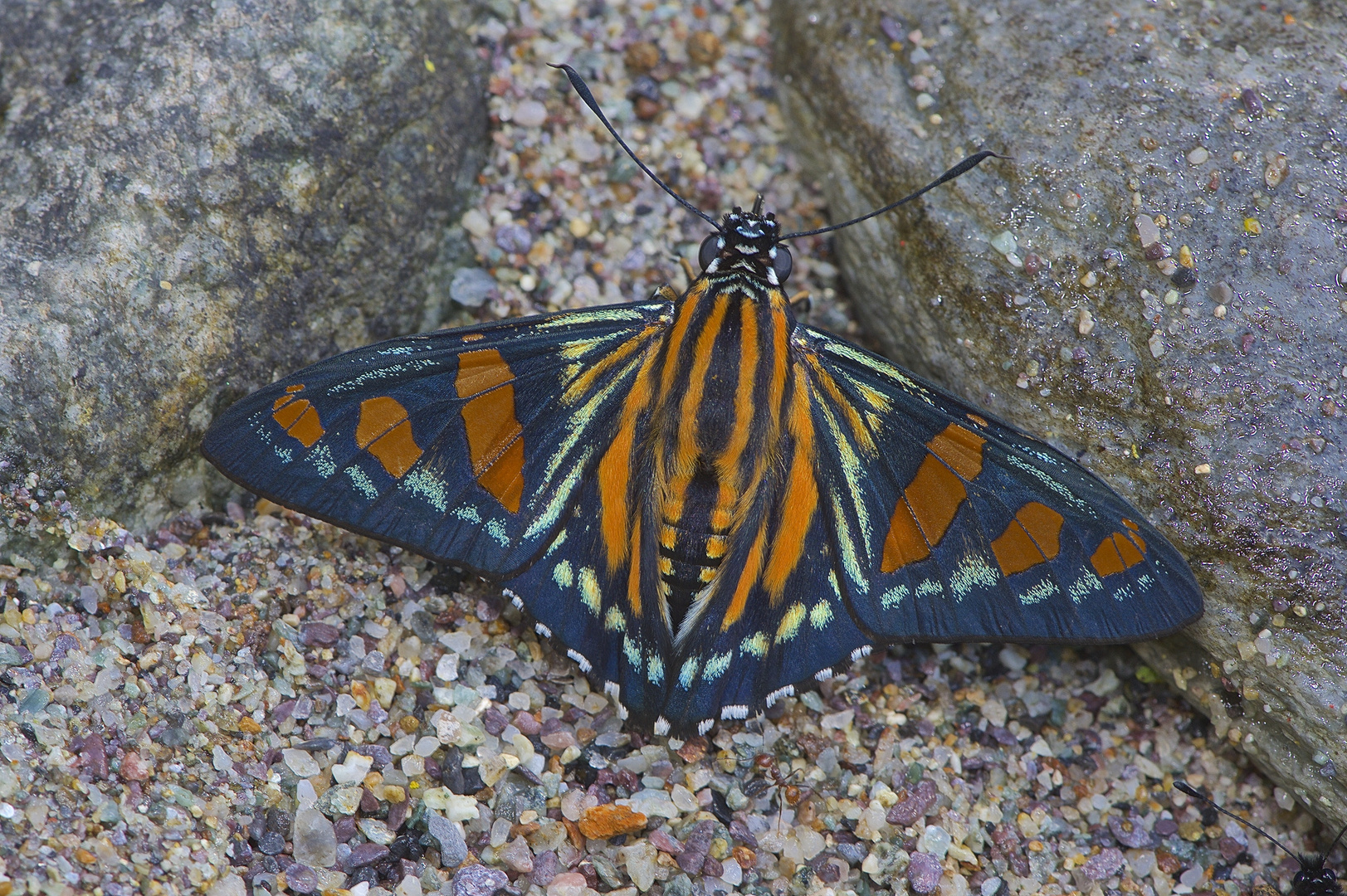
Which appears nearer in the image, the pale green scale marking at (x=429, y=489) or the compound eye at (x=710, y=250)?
the pale green scale marking at (x=429, y=489)

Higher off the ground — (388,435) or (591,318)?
(591,318)

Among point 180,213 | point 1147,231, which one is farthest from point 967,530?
point 180,213

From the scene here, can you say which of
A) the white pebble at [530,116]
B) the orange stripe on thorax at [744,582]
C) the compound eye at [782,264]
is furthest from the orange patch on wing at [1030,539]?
the white pebble at [530,116]

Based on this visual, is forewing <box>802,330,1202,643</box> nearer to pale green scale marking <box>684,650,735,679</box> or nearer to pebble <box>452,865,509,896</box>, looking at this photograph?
pale green scale marking <box>684,650,735,679</box>

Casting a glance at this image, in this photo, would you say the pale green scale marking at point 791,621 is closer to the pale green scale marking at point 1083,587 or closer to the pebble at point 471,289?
the pale green scale marking at point 1083,587

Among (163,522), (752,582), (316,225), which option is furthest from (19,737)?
(752,582)

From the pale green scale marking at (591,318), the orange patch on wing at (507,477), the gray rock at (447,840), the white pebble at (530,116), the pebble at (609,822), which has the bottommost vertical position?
the pebble at (609,822)

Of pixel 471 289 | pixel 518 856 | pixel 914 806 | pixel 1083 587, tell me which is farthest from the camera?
pixel 471 289

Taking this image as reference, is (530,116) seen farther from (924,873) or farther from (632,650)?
(924,873)
